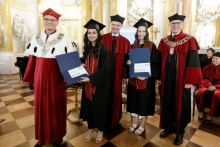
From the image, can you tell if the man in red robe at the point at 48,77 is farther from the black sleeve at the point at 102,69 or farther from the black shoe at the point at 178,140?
the black shoe at the point at 178,140

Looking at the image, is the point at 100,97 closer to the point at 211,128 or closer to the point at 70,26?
the point at 211,128

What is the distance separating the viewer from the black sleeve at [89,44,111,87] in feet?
7.19

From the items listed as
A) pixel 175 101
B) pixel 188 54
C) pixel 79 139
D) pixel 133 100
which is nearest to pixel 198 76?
pixel 188 54

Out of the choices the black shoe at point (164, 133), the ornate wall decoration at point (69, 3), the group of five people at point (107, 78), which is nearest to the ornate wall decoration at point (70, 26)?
the ornate wall decoration at point (69, 3)

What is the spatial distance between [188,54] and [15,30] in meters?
11.2

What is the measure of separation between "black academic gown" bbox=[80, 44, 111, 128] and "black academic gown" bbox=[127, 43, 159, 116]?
60 cm

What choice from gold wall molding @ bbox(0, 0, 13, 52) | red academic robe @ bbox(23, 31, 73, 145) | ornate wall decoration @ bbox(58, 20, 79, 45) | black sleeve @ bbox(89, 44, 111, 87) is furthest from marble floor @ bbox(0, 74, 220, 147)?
ornate wall decoration @ bbox(58, 20, 79, 45)

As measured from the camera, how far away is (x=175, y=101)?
2521 millimetres

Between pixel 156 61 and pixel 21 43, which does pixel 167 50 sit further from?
pixel 21 43

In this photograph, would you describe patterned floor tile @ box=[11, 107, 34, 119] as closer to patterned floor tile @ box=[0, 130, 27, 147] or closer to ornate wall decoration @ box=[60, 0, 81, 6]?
patterned floor tile @ box=[0, 130, 27, 147]

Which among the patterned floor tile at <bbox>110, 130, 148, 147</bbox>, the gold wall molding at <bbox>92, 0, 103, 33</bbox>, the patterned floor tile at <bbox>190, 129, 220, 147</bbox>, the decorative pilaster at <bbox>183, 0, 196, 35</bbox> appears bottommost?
the patterned floor tile at <bbox>190, 129, 220, 147</bbox>

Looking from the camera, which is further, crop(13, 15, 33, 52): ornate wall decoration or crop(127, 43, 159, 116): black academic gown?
crop(13, 15, 33, 52): ornate wall decoration

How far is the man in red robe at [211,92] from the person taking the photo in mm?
3197

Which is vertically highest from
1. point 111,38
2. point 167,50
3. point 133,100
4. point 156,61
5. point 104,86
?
point 111,38
